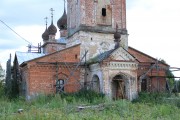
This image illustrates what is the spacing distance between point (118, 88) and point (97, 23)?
5084mm

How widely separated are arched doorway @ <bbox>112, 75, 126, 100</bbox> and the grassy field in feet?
6.11

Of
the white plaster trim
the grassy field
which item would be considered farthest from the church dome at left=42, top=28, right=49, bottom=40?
the white plaster trim

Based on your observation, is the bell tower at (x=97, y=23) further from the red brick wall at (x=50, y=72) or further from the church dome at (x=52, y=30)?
the church dome at (x=52, y=30)

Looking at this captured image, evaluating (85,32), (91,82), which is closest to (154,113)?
(91,82)

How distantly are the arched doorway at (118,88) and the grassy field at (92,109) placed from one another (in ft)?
6.11

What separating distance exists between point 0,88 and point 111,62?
10914mm

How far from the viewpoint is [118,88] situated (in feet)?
77.8

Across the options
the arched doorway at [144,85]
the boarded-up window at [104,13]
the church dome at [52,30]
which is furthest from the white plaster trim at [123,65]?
the church dome at [52,30]

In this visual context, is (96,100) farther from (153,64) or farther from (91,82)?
(153,64)

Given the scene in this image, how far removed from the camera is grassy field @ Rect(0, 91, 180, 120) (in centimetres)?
1071

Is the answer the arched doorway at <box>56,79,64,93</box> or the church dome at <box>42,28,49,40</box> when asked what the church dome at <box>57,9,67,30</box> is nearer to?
the church dome at <box>42,28,49,40</box>

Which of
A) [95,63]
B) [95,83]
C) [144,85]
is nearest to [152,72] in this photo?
[144,85]

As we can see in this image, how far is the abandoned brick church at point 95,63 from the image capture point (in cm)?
2170

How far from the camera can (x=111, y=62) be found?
21.3m
